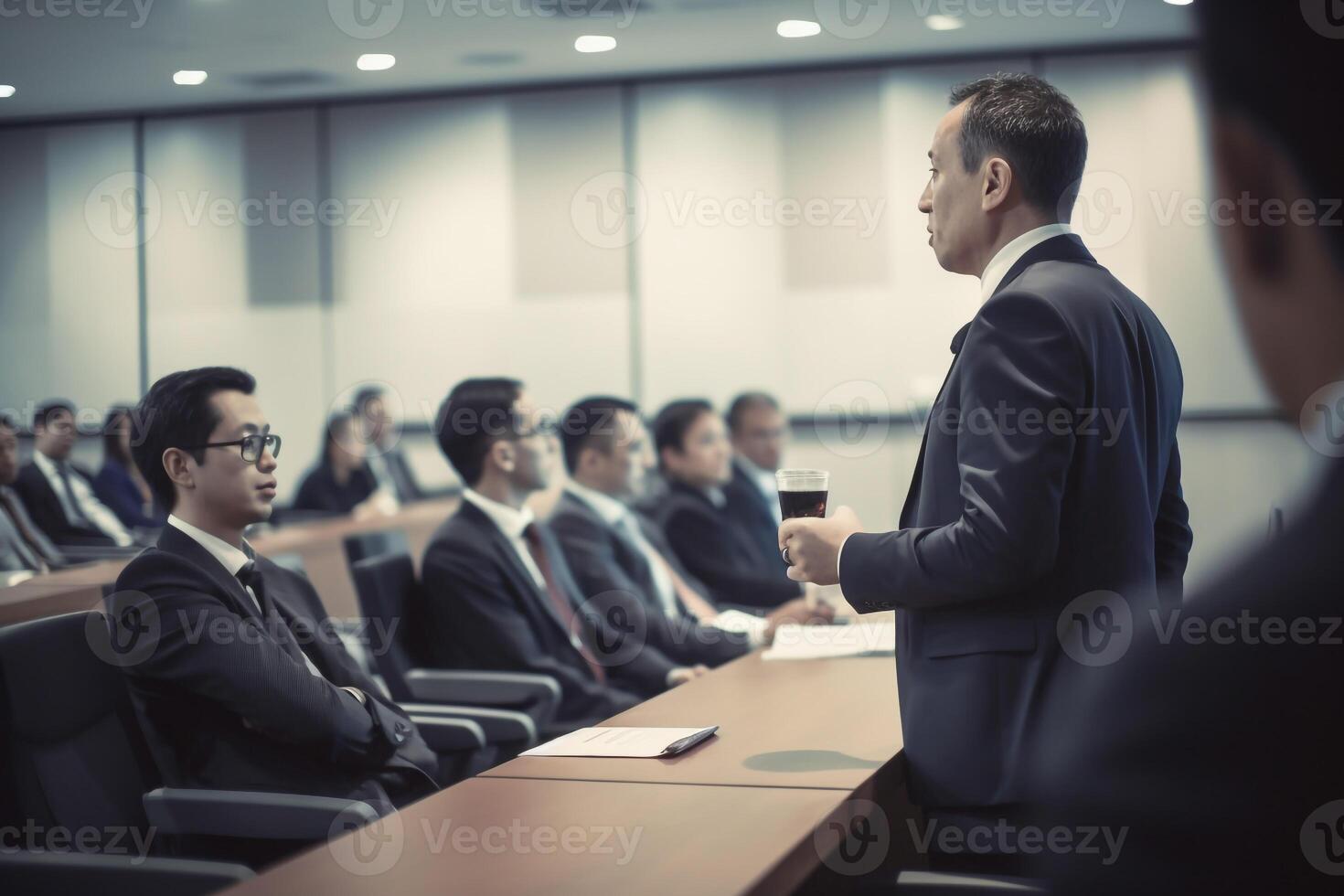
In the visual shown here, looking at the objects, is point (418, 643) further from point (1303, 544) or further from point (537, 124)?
point (537, 124)

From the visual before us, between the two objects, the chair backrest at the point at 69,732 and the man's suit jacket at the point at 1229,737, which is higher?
the man's suit jacket at the point at 1229,737

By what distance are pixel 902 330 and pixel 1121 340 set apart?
19.8ft

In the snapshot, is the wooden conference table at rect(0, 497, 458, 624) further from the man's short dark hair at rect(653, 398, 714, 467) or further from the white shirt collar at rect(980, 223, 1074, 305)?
the white shirt collar at rect(980, 223, 1074, 305)

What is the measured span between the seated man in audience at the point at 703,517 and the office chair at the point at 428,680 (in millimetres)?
1451

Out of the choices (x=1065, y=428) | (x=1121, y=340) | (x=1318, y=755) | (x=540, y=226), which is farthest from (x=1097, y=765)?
(x=540, y=226)

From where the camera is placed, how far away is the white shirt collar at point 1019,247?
1.52 meters

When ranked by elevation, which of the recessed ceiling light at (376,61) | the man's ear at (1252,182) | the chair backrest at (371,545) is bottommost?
the chair backrest at (371,545)

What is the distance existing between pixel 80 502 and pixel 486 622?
4.08 m

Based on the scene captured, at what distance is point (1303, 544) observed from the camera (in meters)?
0.50

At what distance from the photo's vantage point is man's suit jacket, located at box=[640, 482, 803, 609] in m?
4.26

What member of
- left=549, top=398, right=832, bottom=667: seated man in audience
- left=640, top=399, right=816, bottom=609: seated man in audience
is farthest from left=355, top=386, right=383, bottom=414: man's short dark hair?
left=549, top=398, right=832, bottom=667: seated man in audience

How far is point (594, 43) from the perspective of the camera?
272 inches
